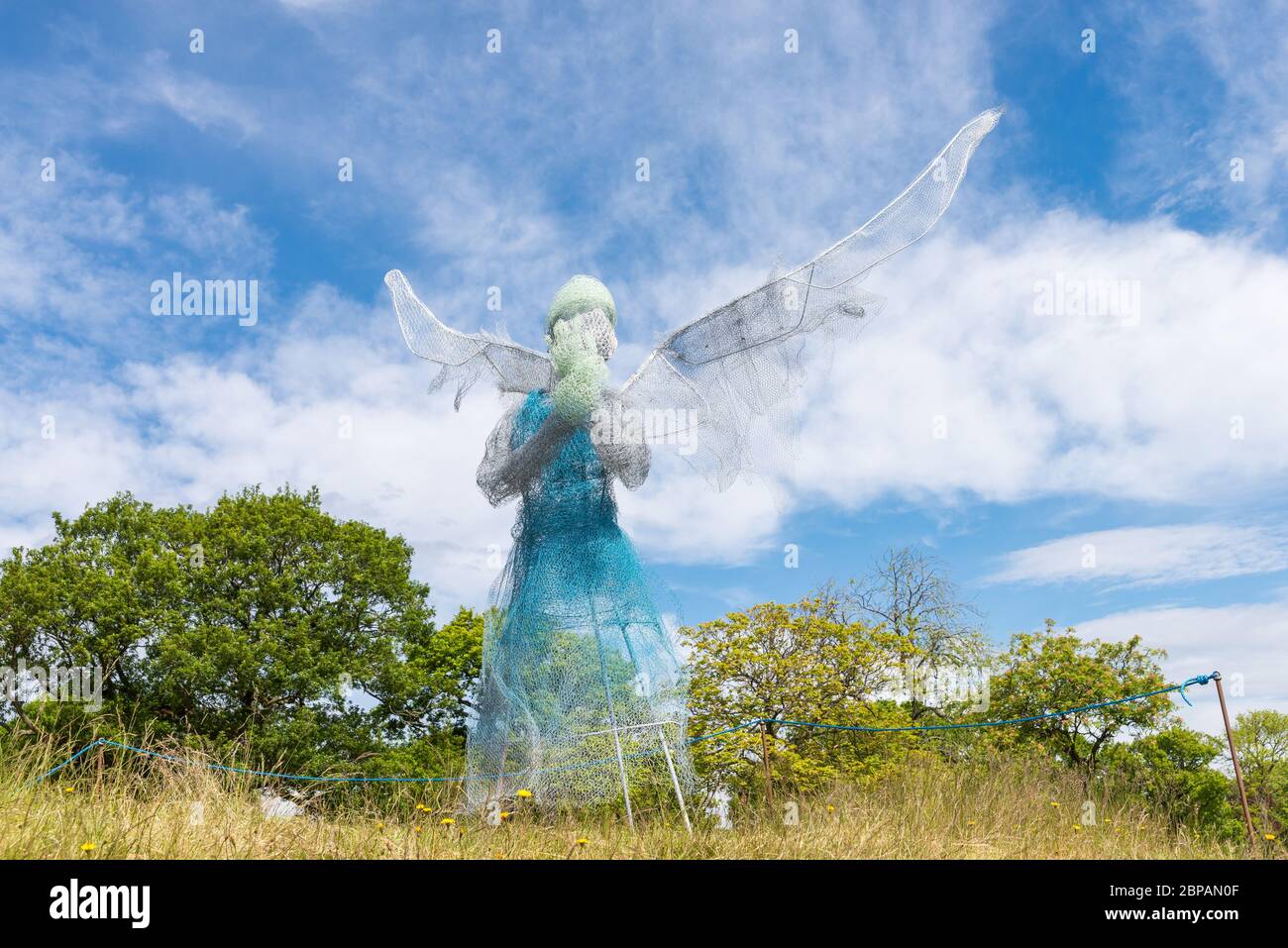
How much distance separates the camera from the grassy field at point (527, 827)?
4051mm

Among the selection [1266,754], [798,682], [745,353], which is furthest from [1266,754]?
[745,353]

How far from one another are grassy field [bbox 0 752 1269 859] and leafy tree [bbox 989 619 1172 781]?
41.8 feet

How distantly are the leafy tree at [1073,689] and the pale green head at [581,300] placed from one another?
48.8 feet

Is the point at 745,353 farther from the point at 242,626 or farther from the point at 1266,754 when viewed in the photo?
the point at 1266,754

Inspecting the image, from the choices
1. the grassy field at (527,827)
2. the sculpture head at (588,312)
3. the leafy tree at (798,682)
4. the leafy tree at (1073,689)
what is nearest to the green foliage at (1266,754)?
the leafy tree at (1073,689)

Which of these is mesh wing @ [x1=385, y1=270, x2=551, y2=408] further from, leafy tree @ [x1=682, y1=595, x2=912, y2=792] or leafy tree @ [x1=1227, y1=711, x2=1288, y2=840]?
leafy tree @ [x1=1227, y1=711, x2=1288, y2=840]

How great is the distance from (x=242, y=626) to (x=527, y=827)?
14.7 m

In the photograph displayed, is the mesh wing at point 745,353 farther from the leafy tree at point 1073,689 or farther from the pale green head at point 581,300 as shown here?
the leafy tree at point 1073,689

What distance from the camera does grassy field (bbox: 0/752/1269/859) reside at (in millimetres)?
4051

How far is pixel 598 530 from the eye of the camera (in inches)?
292

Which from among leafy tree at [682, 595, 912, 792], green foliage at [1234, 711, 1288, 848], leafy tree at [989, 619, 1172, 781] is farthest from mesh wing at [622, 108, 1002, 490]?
green foliage at [1234, 711, 1288, 848]

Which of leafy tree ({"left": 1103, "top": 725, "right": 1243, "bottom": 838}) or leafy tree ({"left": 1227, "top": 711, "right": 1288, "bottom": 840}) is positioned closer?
leafy tree ({"left": 1103, "top": 725, "right": 1243, "bottom": 838})
